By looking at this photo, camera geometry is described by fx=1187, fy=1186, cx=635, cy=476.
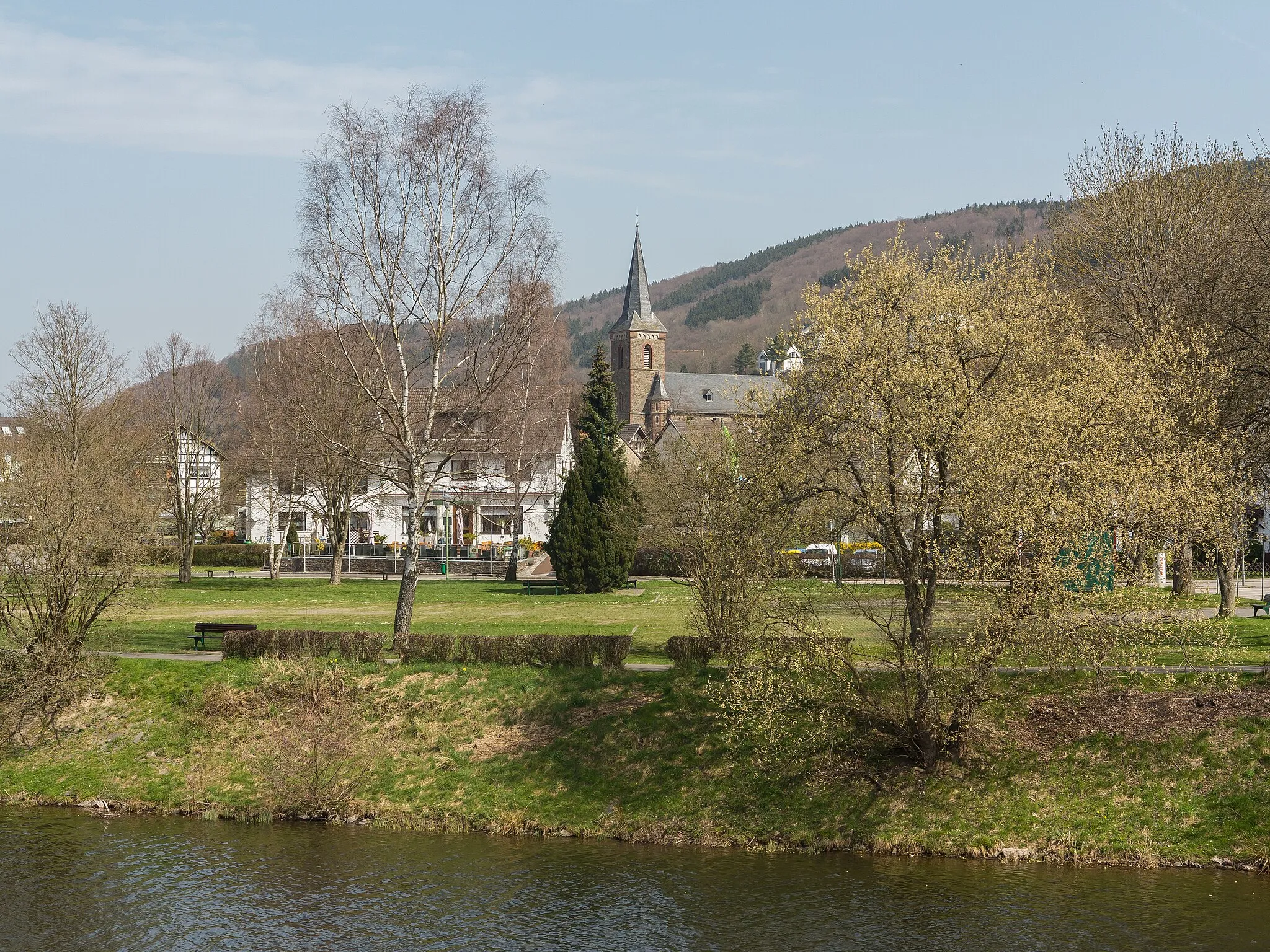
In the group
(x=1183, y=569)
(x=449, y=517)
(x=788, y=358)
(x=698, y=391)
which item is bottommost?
(x=1183, y=569)

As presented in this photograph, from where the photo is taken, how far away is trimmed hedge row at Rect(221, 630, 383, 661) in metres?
25.3

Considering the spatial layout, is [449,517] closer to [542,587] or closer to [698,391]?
[542,587]

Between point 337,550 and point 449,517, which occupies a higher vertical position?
point 449,517

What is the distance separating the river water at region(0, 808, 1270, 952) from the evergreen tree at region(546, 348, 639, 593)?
22817mm

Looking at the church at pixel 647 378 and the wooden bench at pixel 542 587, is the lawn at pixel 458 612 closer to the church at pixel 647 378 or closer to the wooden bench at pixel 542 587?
the wooden bench at pixel 542 587

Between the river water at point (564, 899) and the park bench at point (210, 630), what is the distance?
8.23 meters

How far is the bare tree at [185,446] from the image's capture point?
5173 cm

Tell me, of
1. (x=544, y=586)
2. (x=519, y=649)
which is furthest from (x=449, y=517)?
(x=519, y=649)

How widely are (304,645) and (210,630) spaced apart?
4712 millimetres

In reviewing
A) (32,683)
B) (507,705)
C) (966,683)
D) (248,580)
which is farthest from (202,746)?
(248,580)

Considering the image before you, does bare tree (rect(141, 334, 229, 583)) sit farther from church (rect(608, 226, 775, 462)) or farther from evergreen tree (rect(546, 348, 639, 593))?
church (rect(608, 226, 775, 462))

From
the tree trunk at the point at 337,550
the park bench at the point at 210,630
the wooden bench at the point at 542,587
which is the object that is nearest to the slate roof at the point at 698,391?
the wooden bench at the point at 542,587

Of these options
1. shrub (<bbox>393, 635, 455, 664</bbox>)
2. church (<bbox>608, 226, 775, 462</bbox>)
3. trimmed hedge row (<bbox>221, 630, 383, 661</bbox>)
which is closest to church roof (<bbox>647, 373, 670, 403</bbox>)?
church (<bbox>608, 226, 775, 462</bbox>)

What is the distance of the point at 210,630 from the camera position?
29.0m
